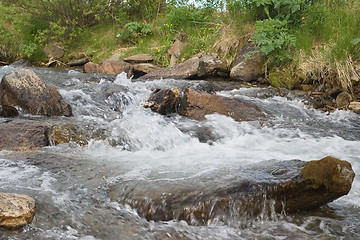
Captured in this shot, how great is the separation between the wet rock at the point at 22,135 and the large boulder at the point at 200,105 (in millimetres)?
1917

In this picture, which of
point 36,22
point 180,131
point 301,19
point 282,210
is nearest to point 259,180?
point 282,210

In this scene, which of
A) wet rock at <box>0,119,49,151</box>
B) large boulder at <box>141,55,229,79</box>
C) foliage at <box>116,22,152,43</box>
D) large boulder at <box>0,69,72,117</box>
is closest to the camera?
wet rock at <box>0,119,49,151</box>

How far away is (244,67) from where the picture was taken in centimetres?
775

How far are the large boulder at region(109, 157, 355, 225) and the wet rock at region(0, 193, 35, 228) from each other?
25.9 inches

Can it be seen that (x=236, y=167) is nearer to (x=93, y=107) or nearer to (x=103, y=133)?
(x=103, y=133)

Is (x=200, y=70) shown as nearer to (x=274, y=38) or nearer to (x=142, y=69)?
(x=274, y=38)

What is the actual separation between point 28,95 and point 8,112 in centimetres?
40

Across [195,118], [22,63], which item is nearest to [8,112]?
[195,118]

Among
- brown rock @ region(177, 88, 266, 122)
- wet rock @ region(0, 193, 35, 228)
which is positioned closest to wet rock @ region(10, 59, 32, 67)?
brown rock @ region(177, 88, 266, 122)

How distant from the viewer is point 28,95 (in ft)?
15.7

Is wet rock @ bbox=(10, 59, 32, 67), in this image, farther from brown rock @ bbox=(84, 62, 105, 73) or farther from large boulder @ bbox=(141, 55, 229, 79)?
large boulder @ bbox=(141, 55, 229, 79)

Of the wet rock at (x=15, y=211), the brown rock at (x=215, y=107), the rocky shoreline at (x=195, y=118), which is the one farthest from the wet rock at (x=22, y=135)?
the brown rock at (x=215, y=107)

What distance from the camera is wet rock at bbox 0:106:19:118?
4448 mm

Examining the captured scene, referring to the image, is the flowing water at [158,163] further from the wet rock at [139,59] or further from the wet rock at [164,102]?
the wet rock at [139,59]
